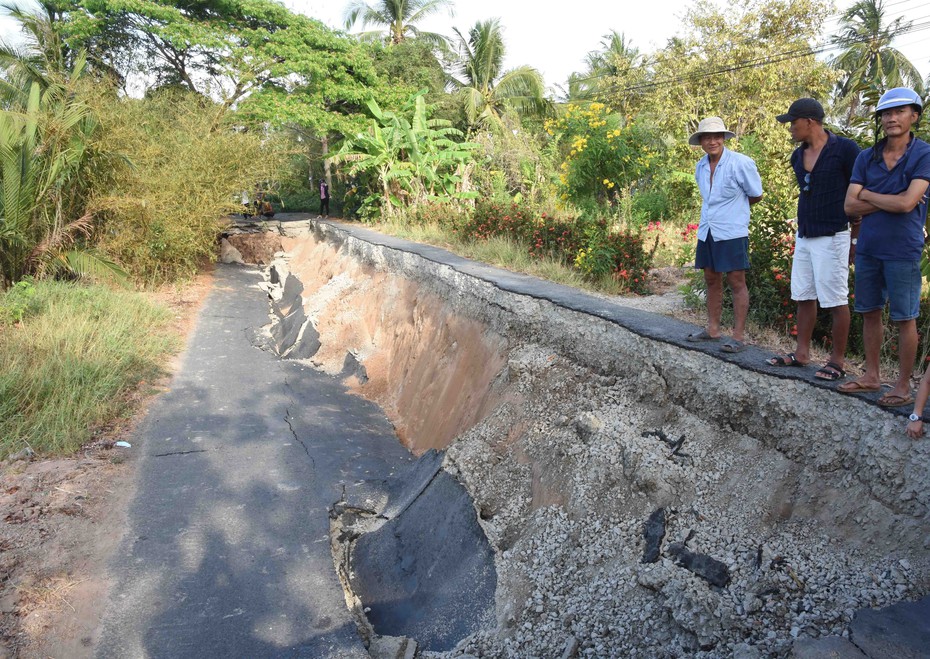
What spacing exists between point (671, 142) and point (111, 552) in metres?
16.4

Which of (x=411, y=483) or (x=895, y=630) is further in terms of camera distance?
(x=411, y=483)

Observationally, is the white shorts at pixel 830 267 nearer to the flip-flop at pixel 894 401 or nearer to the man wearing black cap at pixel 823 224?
the man wearing black cap at pixel 823 224

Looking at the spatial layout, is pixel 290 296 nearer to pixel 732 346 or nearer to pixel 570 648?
pixel 732 346

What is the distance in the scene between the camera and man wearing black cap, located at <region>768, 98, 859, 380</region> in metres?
3.70

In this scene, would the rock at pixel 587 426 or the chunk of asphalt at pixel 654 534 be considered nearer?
the chunk of asphalt at pixel 654 534

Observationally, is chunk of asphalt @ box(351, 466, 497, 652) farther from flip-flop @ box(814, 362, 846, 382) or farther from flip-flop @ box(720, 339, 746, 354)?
flip-flop @ box(814, 362, 846, 382)

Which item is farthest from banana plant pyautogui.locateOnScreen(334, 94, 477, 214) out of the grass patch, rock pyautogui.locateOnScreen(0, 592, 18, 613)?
rock pyautogui.locateOnScreen(0, 592, 18, 613)

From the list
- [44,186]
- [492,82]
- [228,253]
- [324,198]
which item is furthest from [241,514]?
[492,82]

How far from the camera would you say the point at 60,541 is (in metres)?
5.05

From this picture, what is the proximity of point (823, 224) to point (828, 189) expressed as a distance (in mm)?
206

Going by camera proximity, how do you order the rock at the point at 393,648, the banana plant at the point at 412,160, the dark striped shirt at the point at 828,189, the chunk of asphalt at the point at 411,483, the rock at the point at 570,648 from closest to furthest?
the rock at the point at 570,648 → the dark striped shirt at the point at 828,189 → the rock at the point at 393,648 → the chunk of asphalt at the point at 411,483 → the banana plant at the point at 412,160

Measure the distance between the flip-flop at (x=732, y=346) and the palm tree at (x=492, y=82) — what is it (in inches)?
864

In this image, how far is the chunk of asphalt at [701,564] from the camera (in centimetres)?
308

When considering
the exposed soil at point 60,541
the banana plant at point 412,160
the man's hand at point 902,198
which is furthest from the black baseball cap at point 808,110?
the banana plant at point 412,160
